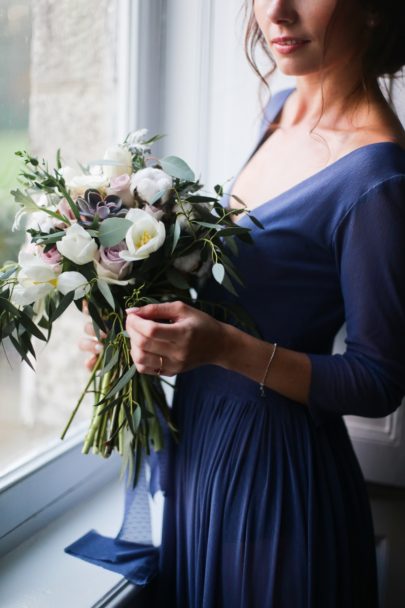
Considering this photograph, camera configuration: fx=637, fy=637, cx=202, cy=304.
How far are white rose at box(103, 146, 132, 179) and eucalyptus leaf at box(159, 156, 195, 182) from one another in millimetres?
52

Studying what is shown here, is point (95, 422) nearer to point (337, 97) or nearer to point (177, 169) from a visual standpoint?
point (177, 169)

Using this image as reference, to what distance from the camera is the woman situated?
95 centimetres

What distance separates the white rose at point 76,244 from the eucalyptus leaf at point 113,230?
2cm

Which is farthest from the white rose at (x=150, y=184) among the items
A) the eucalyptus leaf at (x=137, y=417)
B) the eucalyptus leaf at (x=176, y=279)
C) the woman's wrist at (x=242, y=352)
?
the eucalyptus leaf at (x=137, y=417)

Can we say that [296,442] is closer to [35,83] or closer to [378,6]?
[378,6]

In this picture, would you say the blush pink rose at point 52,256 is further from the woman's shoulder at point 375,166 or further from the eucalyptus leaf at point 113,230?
the woman's shoulder at point 375,166

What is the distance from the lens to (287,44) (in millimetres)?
1053

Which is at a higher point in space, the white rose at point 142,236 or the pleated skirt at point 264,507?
the white rose at point 142,236

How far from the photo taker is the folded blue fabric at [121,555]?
116 cm

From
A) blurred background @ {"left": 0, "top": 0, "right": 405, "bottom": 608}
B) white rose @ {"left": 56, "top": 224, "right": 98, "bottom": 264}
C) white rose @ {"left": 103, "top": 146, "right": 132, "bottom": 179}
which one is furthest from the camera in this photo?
blurred background @ {"left": 0, "top": 0, "right": 405, "bottom": 608}

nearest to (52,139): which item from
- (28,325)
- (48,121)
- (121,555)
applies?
(48,121)

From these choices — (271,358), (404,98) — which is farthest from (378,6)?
(271,358)

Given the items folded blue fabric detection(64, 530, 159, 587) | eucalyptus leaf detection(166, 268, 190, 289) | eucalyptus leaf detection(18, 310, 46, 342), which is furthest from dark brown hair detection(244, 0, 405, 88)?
folded blue fabric detection(64, 530, 159, 587)

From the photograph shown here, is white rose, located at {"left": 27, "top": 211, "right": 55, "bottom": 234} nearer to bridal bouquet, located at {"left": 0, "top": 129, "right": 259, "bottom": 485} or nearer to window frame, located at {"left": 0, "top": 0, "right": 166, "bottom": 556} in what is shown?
bridal bouquet, located at {"left": 0, "top": 129, "right": 259, "bottom": 485}
